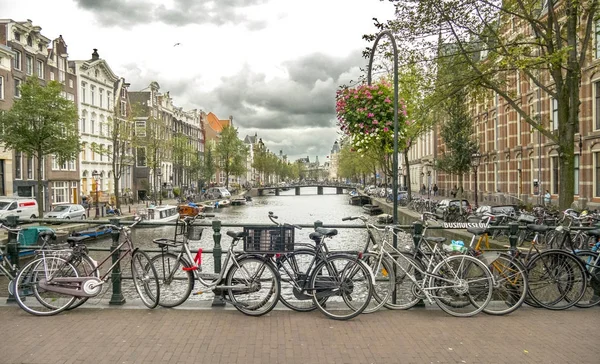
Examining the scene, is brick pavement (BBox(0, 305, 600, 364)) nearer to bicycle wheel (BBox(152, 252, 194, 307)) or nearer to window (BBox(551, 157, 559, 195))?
bicycle wheel (BBox(152, 252, 194, 307))

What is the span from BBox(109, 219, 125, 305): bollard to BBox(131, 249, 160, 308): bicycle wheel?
27 centimetres

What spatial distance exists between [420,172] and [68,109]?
56771mm

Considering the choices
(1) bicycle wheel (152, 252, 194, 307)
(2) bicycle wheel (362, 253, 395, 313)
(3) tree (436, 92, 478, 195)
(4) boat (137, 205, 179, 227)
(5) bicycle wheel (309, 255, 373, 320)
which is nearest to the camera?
(5) bicycle wheel (309, 255, 373, 320)

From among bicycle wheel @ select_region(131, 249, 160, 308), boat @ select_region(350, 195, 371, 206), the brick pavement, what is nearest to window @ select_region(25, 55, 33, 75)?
the brick pavement

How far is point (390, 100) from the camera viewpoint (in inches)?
351

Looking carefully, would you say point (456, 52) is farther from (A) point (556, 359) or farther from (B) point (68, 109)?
(B) point (68, 109)

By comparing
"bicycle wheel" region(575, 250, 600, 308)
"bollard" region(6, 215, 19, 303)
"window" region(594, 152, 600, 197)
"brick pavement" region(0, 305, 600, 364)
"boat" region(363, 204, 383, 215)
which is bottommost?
"boat" region(363, 204, 383, 215)

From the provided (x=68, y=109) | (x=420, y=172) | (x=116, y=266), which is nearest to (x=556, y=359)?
(x=116, y=266)

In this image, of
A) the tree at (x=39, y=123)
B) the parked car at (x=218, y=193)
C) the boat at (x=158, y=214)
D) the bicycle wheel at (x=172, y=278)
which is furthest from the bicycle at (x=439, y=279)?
the parked car at (x=218, y=193)

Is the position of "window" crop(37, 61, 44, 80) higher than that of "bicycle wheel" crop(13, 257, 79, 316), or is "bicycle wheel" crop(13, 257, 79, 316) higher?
"window" crop(37, 61, 44, 80)

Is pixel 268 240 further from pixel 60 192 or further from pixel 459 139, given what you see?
pixel 60 192

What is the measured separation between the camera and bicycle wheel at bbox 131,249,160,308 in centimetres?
660

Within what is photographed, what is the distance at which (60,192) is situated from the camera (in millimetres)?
43156

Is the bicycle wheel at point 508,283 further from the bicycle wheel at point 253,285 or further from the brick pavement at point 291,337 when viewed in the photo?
the bicycle wheel at point 253,285
